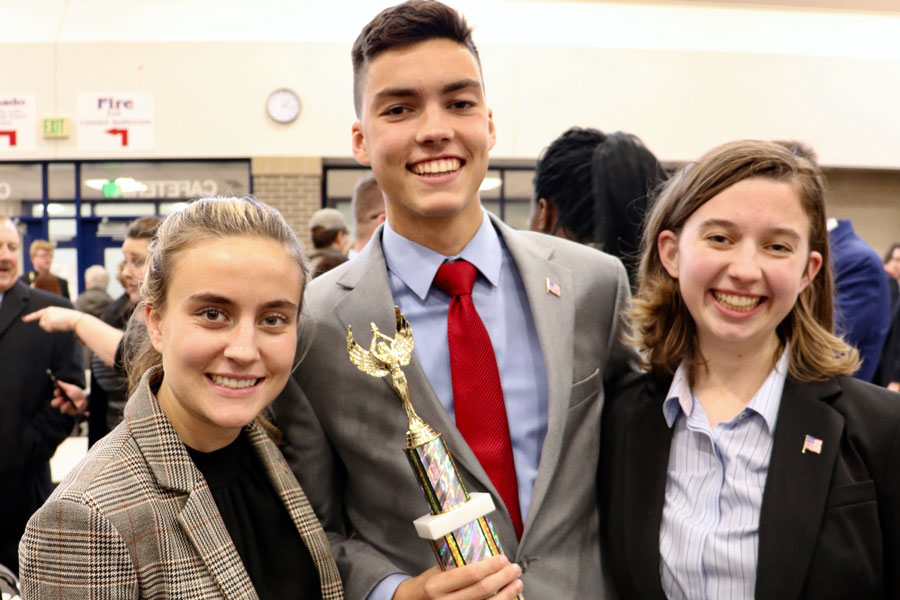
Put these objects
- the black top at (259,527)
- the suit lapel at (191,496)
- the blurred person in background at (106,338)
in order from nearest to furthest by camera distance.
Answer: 1. the suit lapel at (191,496)
2. the black top at (259,527)
3. the blurred person in background at (106,338)

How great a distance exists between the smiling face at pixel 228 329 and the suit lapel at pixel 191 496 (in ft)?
0.25

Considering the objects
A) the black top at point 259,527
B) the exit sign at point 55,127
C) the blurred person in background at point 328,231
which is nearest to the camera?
the black top at point 259,527

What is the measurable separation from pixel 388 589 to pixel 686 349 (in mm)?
888

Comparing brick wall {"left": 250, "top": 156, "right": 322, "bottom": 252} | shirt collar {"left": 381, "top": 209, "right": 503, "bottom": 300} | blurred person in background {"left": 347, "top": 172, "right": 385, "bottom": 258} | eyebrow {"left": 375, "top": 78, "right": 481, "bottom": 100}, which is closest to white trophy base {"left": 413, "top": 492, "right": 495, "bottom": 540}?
shirt collar {"left": 381, "top": 209, "right": 503, "bottom": 300}

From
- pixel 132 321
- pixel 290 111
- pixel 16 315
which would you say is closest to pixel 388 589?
pixel 132 321

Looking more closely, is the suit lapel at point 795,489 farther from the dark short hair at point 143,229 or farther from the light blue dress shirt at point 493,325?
the dark short hair at point 143,229

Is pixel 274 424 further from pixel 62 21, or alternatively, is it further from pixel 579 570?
pixel 62 21

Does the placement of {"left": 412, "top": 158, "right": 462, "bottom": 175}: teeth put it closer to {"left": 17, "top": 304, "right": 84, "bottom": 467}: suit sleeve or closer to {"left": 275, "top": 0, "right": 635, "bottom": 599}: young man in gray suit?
{"left": 275, "top": 0, "right": 635, "bottom": 599}: young man in gray suit

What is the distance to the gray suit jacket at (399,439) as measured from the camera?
1.81m

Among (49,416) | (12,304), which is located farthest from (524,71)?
(49,416)

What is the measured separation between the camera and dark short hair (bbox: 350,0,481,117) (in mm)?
1929

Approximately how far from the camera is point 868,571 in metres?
1.63

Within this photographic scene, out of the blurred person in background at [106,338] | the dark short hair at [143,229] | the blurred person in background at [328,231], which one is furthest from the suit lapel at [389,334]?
the blurred person in background at [328,231]

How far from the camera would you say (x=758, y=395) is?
5.96 feet
